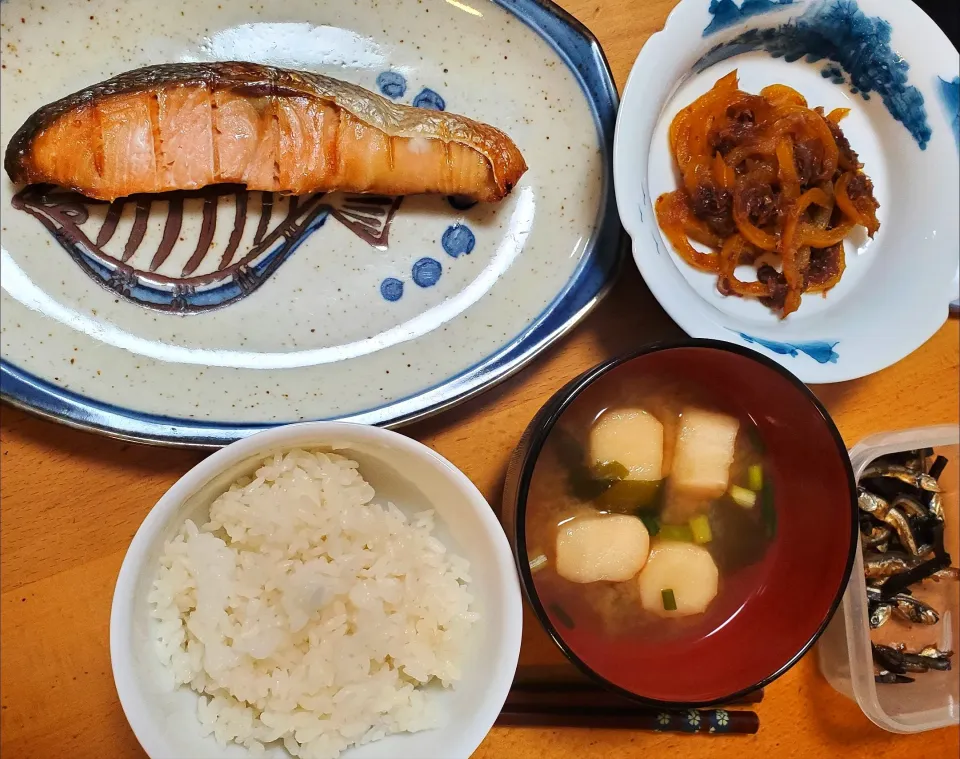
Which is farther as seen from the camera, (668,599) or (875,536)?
(875,536)

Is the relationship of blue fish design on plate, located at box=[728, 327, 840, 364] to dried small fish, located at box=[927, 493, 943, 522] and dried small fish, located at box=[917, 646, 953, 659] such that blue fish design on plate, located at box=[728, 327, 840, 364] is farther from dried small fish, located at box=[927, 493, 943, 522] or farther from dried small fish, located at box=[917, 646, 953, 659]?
dried small fish, located at box=[917, 646, 953, 659]

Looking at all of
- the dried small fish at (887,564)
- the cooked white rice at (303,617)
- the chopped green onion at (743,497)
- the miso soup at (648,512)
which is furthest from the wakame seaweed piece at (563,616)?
the dried small fish at (887,564)

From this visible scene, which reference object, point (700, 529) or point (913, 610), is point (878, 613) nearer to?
point (913, 610)

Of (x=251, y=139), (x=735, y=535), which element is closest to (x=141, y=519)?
(x=251, y=139)

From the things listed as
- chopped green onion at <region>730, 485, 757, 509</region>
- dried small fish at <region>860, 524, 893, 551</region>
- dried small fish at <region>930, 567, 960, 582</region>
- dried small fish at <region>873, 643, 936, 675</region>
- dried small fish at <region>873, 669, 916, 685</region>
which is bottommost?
dried small fish at <region>873, 669, 916, 685</region>

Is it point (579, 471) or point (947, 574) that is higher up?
point (579, 471)

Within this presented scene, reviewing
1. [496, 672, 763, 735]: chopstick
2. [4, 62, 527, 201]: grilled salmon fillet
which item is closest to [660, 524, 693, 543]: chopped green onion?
[496, 672, 763, 735]: chopstick

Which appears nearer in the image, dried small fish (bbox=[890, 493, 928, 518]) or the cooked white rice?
the cooked white rice

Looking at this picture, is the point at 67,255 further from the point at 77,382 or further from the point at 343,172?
the point at 343,172
